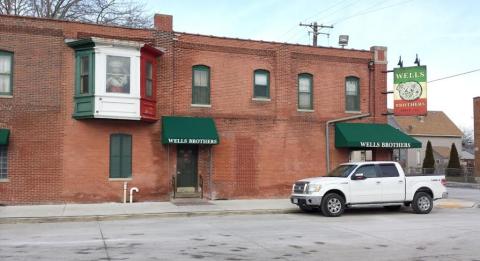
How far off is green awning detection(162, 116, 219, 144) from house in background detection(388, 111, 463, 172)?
48.1m

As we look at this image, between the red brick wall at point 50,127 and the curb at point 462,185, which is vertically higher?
the red brick wall at point 50,127

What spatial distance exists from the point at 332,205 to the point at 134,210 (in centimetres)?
656

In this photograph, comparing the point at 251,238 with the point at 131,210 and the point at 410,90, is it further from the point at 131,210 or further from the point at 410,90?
the point at 410,90

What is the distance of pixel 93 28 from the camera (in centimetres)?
2134

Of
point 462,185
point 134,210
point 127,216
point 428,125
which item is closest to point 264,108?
point 134,210

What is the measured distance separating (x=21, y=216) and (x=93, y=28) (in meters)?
7.82

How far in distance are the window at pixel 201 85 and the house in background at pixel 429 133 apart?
47579 mm

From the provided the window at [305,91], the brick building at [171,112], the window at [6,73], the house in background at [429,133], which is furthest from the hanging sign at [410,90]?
the house in background at [429,133]

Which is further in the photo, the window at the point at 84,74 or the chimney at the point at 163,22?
the chimney at the point at 163,22

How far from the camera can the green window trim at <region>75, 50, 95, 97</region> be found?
67.6 ft

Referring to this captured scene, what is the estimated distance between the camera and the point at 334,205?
59.9 feet

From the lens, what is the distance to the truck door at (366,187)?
18500 millimetres

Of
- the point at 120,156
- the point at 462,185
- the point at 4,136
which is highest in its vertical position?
the point at 4,136

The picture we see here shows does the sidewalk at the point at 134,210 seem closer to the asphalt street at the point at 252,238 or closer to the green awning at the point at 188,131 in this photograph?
the asphalt street at the point at 252,238
